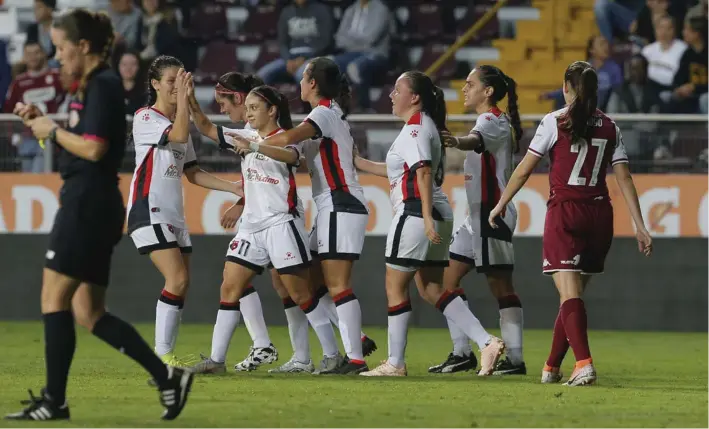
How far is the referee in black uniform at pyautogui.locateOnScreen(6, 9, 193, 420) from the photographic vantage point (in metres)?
6.29

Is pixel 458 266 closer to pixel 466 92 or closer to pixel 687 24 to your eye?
pixel 466 92

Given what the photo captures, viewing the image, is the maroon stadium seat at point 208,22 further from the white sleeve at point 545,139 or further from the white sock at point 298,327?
the white sleeve at point 545,139

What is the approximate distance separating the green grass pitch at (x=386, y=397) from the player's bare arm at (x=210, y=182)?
3.89 ft

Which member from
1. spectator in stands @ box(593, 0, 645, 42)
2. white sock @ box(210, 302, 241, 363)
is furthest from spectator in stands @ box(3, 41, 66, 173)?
spectator in stands @ box(593, 0, 645, 42)

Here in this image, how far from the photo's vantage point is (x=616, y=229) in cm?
1342

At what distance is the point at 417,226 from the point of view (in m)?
8.95

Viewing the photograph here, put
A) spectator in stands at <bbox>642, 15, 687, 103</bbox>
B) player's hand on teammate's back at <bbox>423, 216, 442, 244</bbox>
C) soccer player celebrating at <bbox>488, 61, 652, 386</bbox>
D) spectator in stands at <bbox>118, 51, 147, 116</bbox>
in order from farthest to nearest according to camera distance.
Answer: spectator in stands at <bbox>642, 15, 687, 103</bbox>, spectator in stands at <bbox>118, 51, 147, 116</bbox>, player's hand on teammate's back at <bbox>423, 216, 442, 244</bbox>, soccer player celebrating at <bbox>488, 61, 652, 386</bbox>

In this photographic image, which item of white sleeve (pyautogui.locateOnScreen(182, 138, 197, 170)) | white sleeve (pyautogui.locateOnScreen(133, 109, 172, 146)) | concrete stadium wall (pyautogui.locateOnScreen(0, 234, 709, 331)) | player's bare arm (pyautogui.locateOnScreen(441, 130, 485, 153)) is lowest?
concrete stadium wall (pyautogui.locateOnScreen(0, 234, 709, 331))

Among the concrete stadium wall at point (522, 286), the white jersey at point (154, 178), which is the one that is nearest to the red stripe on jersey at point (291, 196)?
the white jersey at point (154, 178)

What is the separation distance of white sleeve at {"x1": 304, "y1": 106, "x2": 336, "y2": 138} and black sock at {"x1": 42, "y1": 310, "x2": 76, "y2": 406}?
2.89m

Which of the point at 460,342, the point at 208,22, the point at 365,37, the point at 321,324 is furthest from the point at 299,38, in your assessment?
the point at 321,324

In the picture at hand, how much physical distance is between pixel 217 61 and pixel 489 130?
29.8 ft

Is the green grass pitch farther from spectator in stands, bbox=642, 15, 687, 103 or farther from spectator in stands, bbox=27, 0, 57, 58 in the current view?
spectator in stands, bbox=27, 0, 57, 58

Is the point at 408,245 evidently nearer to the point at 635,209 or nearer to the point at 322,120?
the point at 322,120
